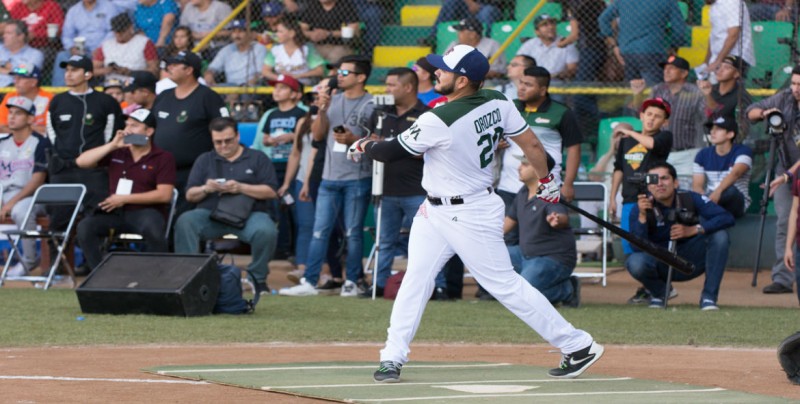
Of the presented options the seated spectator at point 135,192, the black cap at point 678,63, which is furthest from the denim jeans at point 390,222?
the black cap at point 678,63

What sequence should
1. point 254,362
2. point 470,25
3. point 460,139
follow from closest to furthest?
point 460,139
point 254,362
point 470,25

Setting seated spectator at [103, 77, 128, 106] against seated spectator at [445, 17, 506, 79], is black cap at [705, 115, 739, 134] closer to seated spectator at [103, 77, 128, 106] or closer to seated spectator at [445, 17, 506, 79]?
seated spectator at [445, 17, 506, 79]

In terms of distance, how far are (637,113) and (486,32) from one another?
9.16ft

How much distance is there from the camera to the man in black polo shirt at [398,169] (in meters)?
12.5

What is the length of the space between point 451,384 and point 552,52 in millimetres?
9710

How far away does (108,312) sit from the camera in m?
11.0

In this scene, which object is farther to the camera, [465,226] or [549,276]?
[549,276]

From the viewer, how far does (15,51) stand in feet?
59.6

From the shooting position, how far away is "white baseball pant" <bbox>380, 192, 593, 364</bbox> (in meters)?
7.48

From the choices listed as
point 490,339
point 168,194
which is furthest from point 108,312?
point 490,339

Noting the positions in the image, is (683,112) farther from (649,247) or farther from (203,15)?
(203,15)

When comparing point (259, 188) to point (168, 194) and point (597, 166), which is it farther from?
point (597, 166)

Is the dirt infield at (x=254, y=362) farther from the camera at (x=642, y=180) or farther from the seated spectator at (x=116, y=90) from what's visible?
the seated spectator at (x=116, y=90)

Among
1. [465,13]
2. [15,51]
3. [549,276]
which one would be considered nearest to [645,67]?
[465,13]
